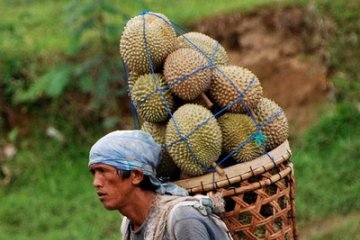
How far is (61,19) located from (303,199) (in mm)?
3832

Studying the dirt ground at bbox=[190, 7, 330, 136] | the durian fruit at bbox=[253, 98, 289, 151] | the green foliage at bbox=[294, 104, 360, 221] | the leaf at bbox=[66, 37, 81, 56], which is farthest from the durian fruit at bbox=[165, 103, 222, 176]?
the dirt ground at bbox=[190, 7, 330, 136]

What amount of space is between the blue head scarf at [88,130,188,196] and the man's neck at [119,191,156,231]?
0.06 metres

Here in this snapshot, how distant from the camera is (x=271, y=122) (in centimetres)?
322

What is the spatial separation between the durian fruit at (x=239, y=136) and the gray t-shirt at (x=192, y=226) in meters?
0.39

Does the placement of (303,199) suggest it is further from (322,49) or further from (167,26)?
(167,26)

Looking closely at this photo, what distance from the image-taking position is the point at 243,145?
3121mm

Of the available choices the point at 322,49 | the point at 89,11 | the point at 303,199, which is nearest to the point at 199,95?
the point at 303,199

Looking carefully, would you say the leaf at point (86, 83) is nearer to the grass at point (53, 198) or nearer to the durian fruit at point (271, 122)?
the grass at point (53, 198)

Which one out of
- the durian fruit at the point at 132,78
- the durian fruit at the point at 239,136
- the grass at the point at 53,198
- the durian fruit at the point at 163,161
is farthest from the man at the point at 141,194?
the grass at the point at 53,198

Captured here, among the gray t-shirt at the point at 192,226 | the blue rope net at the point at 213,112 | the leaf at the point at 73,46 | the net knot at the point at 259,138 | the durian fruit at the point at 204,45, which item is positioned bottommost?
the leaf at the point at 73,46

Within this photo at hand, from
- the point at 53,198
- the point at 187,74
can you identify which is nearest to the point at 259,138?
the point at 187,74

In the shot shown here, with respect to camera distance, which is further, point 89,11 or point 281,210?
point 89,11

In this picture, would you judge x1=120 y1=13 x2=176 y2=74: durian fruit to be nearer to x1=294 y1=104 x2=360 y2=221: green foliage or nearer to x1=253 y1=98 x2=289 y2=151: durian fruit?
x1=253 y1=98 x2=289 y2=151: durian fruit

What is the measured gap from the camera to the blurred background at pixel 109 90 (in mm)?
6324
